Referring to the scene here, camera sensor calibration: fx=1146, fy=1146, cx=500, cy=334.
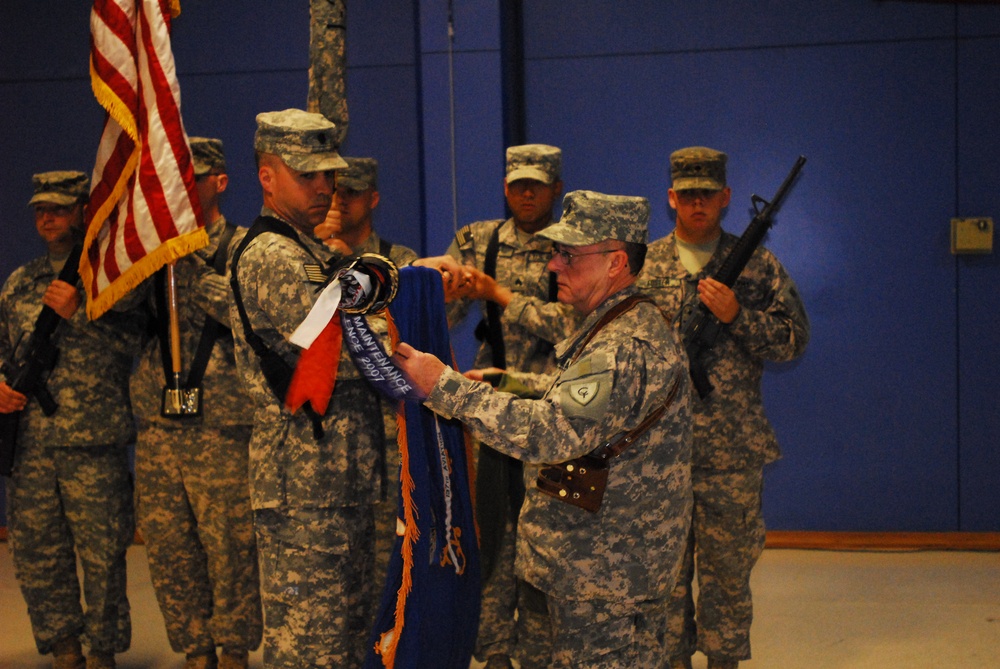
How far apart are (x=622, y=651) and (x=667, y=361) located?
0.72m

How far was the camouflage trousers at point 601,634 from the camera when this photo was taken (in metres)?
2.75

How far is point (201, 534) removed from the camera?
4027 mm

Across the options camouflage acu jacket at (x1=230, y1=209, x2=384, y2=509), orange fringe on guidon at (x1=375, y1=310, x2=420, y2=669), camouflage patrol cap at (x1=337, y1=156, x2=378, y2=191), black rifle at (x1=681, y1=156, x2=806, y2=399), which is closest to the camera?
orange fringe on guidon at (x1=375, y1=310, x2=420, y2=669)

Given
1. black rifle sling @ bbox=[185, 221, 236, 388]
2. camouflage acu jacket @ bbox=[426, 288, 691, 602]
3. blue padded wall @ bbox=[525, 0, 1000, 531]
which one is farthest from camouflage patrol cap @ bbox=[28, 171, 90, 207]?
blue padded wall @ bbox=[525, 0, 1000, 531]

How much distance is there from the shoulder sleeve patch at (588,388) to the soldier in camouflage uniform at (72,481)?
211 centimetres

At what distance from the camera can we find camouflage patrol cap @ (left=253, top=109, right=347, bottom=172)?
10.5 ft

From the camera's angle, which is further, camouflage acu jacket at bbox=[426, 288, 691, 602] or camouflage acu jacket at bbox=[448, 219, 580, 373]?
camouflage acu jacket at bbox=[448, 219, 580, 373]

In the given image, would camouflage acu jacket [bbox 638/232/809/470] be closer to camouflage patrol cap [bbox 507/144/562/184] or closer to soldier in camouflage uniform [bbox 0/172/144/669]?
camouflage patrol cap [bbox 507/144/562/184]

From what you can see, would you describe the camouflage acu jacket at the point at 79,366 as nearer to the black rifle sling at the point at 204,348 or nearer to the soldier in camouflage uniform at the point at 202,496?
the soldier in camouflage uniform at the point at 202,496

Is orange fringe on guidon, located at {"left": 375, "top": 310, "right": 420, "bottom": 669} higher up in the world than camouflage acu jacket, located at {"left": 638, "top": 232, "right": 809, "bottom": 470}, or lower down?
lower down

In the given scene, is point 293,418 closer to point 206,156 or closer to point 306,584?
point 306,584

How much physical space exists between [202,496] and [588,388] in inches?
77.0

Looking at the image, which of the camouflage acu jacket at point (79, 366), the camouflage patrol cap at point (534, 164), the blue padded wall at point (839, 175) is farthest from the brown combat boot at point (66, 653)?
the blue padded wall at point (839, 175)

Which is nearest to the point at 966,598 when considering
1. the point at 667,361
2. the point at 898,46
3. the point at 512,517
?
the point at 512,517
